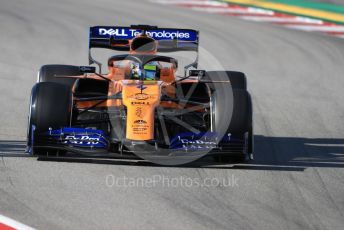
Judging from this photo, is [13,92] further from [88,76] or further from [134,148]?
[134,148]

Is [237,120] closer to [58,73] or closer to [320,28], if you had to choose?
[58,73]

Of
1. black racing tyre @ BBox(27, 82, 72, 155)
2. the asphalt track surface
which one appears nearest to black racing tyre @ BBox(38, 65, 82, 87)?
the asphalt track surface

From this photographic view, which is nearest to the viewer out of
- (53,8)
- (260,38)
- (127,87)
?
(127,87)

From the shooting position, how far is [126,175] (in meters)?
11.4

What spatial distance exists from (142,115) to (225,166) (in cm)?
142

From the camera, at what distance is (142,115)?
11797mm

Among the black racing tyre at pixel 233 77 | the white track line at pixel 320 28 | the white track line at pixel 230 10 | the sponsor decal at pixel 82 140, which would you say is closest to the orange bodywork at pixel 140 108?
the sponsor decal at pixel 82 140

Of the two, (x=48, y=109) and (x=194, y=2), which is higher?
(x=194, y=2)

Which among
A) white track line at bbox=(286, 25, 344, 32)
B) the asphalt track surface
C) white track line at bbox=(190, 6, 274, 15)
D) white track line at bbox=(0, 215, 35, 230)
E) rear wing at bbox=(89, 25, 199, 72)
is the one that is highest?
white track line at bbox=(190, 6, 274, 15)

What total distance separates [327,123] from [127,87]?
508 centimetres

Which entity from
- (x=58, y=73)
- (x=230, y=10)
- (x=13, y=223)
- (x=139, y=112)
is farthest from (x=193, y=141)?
(x=230, y=10)

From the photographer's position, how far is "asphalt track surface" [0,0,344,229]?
9.58 metres

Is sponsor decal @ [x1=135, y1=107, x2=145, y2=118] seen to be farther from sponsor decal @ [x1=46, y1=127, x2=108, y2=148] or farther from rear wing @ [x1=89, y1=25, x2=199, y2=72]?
rear wing @ [x1=89, y1=25, x2=199, y2=72]

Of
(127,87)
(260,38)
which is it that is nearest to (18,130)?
(127,87)
